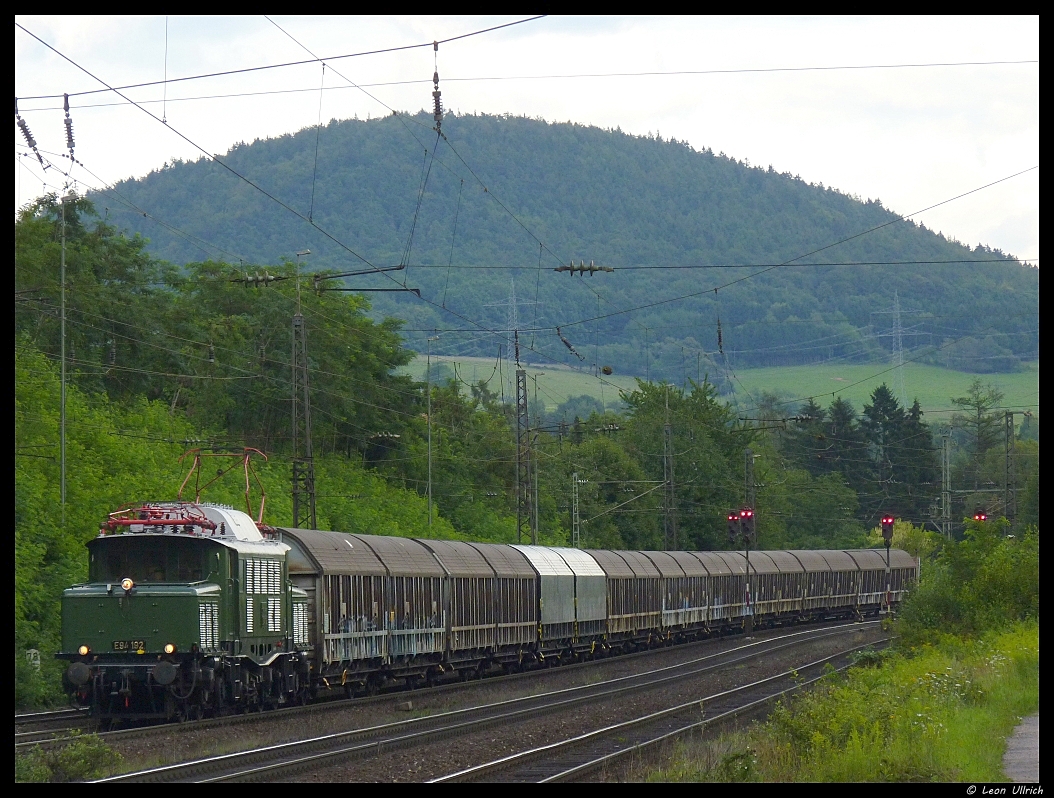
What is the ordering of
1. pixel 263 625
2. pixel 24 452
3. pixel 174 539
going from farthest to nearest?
pixel 24 452
pixel 263 625
pixel 174 539

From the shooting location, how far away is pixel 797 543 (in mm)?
123500

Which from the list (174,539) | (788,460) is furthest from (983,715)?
(788,460)

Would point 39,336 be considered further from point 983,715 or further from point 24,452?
point 983,715

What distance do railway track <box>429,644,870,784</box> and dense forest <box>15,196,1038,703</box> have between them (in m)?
12.1

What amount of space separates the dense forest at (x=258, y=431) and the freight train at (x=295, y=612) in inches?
215

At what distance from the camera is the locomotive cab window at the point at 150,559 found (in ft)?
74.6

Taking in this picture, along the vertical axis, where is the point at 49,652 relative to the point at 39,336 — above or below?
below

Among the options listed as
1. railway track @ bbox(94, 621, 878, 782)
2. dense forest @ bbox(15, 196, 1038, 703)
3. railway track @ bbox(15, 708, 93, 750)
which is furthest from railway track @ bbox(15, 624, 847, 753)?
dense forest @ bbox(15, 196, 1038, 703)

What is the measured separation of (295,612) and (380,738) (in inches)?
215

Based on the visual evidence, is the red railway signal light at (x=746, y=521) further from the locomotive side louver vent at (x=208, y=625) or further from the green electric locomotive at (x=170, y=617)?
the locomotive side louver vent at (x=208, y=625)

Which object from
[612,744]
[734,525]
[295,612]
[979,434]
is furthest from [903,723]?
[979,434]

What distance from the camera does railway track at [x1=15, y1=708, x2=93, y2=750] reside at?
2048 cm

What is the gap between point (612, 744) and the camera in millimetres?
20938

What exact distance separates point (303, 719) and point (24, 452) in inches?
683
